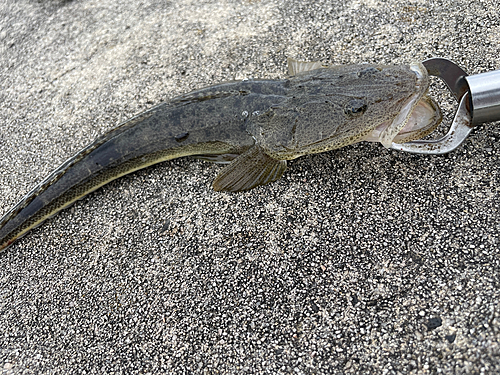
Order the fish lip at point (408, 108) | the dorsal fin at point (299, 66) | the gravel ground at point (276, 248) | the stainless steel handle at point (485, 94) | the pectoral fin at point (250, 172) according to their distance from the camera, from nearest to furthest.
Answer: the gravel ground at point (276, 248) < the stainless steel handle at point (485, 94) < the fish lip at point (408, 108) < the pectoral fin at point (250, 172) < the dorsal fin at point (299, 66)

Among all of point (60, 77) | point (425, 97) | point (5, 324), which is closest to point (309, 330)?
point (425, 97)

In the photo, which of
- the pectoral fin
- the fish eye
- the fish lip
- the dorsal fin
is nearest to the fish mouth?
the fish lip

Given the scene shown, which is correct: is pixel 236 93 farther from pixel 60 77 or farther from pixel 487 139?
pixel 60 77

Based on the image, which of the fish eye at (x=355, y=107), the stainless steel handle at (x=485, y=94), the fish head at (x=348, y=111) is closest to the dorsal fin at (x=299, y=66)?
the fish head at (x=348, y=111)

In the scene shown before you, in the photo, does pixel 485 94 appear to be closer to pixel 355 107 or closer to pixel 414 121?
pixel 414 121

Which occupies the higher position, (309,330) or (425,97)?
(425,97)

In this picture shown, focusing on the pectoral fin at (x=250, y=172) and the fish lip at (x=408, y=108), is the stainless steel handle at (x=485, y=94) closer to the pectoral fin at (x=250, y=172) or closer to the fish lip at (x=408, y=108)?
the fish lip at (x=408, y=108)

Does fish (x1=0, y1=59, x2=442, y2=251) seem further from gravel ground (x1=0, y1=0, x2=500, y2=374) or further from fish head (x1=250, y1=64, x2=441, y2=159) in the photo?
gravel ground (x1=0, y1=0, x2=500, y2=374)

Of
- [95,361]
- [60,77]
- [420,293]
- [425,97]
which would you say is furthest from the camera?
[60,77]
